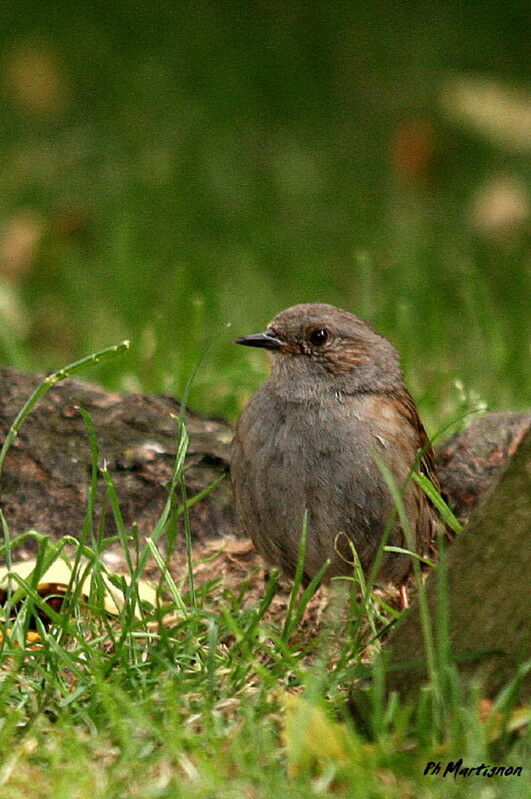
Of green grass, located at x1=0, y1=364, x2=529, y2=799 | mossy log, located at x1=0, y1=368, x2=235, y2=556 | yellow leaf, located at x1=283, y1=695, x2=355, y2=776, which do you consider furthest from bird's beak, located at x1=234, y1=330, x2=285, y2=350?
yellow leaf, located at x1=283, y1=695, x2=355, y2=776

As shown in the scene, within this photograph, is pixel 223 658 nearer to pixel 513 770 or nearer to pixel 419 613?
pixel 419 613

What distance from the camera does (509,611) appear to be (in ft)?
10.8

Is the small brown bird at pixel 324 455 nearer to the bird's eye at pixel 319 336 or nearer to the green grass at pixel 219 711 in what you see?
the bird's eye at pixel 319 336

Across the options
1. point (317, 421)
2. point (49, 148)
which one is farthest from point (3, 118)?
point (317, 421)

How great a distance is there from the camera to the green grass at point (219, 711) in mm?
3088

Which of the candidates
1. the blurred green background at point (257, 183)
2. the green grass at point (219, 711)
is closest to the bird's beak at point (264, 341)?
the green grass at point (219, 711)

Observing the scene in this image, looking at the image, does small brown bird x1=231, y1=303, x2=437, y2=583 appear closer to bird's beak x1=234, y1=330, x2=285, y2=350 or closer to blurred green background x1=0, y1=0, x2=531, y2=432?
bird's beak x1=234, y1=330, x2=285, y2=350

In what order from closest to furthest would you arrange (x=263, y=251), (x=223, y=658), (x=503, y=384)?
(x=223, y=658) → (x=503, y=384) → (x=263, y=251)

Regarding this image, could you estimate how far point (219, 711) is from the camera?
355 cm

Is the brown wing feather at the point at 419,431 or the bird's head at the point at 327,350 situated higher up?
the bird's head at the point at 327,350

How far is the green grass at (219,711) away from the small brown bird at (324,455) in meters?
0.50

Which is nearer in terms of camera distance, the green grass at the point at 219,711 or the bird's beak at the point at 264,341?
the green grass at the point at 219,711

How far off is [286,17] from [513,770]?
9.12 meters

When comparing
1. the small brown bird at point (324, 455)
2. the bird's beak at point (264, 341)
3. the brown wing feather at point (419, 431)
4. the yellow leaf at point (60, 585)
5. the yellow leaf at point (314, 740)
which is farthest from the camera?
the bird's beak at point (264, 341)
